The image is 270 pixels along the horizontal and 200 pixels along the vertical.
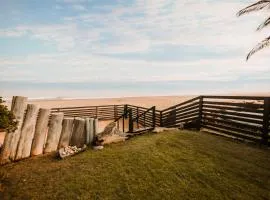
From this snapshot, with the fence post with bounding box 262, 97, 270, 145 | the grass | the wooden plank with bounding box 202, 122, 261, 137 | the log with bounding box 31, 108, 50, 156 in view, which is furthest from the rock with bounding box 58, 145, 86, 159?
the fence post with bounding box 262, 97, 270, 145

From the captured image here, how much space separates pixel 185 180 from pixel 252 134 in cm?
486

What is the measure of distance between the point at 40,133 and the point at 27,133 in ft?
1.43

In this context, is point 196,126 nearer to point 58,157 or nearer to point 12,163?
point 58,157

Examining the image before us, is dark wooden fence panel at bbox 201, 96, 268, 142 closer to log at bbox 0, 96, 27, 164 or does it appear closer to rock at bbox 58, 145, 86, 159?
rock at bbox 58, 145, 86, 159

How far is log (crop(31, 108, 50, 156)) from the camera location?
8691 millimetres

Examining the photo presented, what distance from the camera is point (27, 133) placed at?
8461 mm

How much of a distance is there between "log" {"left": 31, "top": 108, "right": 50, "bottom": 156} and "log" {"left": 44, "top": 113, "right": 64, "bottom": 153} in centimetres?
19

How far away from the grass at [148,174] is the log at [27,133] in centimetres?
35

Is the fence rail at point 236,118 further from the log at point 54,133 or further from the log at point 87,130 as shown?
the log at point 54,133

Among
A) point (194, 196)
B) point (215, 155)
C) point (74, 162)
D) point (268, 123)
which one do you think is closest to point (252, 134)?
point (268, 123)

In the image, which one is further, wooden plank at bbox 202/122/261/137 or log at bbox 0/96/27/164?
wooden plank at bbox 202/122/261/137

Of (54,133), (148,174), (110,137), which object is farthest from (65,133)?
(148,174)

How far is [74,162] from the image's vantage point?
298 inches

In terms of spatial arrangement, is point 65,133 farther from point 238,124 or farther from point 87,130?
point 238,124
